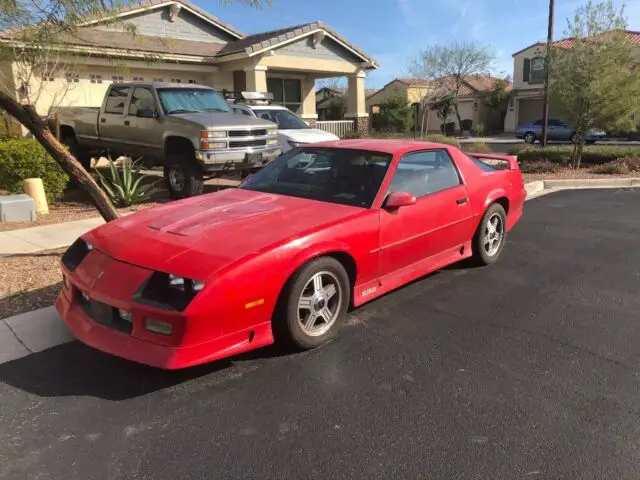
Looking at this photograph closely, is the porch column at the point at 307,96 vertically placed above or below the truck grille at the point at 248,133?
above

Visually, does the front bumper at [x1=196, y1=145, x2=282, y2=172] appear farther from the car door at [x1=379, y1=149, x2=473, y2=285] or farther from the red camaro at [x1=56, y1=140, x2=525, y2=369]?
the car door at [x1=379, y1=149, x2=473, y2=285]

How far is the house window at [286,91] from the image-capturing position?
2238 centimetres

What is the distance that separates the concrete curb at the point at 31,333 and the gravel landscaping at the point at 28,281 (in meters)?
0.20

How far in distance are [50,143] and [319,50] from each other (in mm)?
17087

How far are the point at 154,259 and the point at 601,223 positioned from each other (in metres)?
6.98

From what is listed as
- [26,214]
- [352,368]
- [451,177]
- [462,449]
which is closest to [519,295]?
[451,177]

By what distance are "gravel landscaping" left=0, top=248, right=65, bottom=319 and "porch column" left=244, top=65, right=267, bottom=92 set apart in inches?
542

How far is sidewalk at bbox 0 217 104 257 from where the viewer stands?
639 cm

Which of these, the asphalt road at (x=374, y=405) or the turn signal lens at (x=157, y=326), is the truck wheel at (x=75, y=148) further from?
the turn signal lens at (x=157, y=326)

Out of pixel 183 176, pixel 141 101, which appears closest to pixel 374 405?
pixel 183 176

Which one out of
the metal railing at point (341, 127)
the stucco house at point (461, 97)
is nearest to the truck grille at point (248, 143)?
the metal railing at point (341, 127)

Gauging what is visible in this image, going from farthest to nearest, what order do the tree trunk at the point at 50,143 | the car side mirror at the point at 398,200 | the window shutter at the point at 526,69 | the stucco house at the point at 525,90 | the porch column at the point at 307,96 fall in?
1. the window shutter at the point at 526,69
2. the stucco house at the point at 525,90
3. the porch column at the point at 307,96
4. the tree trunk at the point at 50,143
5. the car side mirror at the point at 398,200

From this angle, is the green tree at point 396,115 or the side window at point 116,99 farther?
the green tree at point 396,115

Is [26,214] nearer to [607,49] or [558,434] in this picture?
[558,434]
